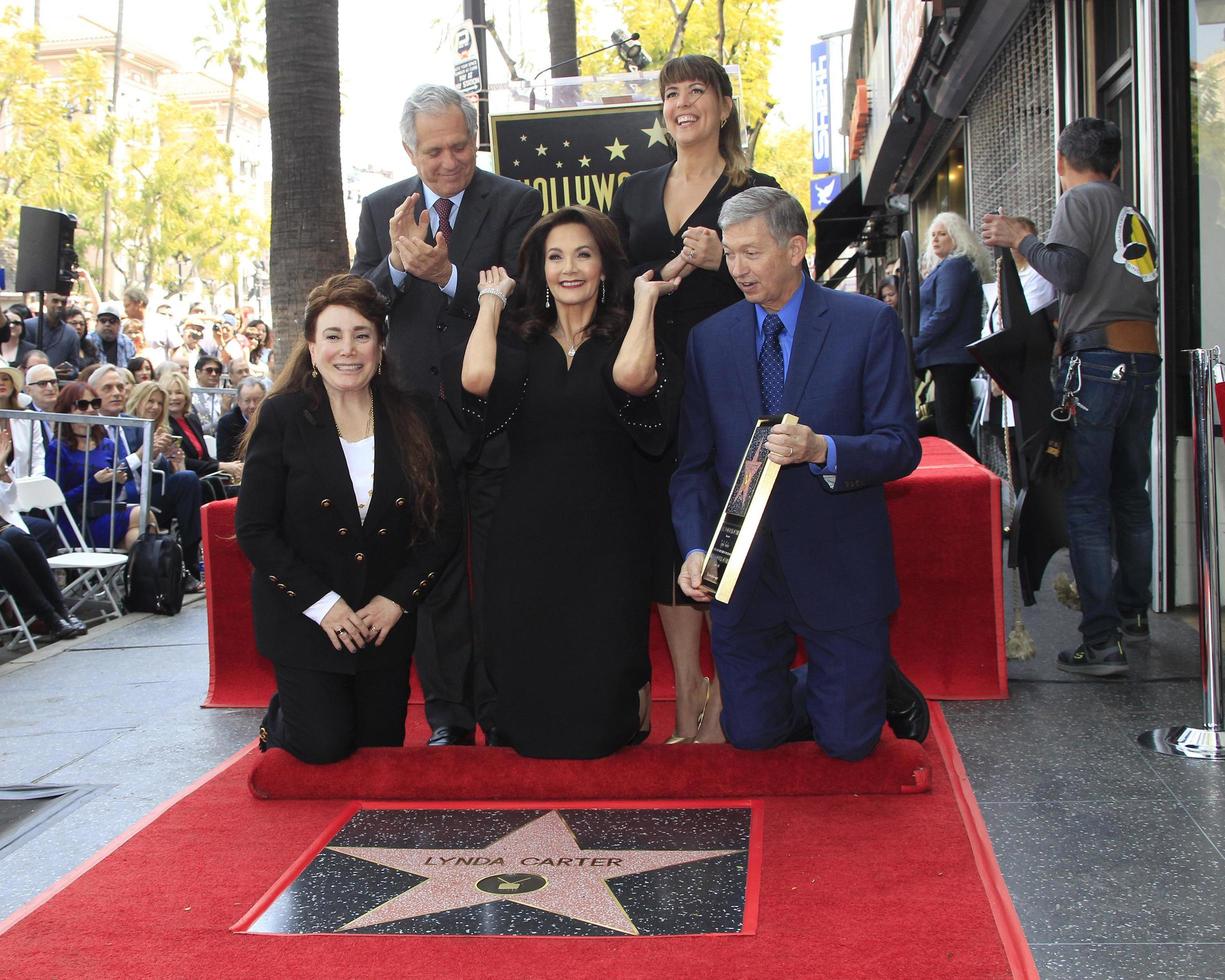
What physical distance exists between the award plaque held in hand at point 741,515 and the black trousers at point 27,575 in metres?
4.96

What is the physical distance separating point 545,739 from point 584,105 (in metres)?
4.68

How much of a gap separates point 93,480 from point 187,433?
5.70 feet

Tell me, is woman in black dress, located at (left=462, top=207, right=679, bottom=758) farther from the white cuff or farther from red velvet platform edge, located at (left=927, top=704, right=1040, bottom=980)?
A: red velvet platform edge, located at (left=927, top=704, right=1040, bottom=980)

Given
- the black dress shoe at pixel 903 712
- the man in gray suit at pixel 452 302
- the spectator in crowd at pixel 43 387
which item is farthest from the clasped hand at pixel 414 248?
the spectator in crowd at pixel 43 387

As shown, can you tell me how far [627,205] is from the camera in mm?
4578

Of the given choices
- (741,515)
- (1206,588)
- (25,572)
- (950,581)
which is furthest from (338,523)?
(25,572)

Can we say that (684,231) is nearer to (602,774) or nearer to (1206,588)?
(602,774)

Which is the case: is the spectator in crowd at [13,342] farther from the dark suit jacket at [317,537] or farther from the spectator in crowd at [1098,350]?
the spectator in crowd at [1098,350]

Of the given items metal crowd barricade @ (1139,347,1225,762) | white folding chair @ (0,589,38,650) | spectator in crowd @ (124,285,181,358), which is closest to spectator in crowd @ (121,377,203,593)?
white folding chair @ (0,589,38,650)

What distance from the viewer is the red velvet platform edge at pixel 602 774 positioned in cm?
406

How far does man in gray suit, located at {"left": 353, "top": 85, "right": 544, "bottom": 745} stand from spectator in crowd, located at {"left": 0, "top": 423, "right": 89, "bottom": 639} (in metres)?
3.60

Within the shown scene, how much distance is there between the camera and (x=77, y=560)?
788 centimetres

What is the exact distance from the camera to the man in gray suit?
4.54 metres

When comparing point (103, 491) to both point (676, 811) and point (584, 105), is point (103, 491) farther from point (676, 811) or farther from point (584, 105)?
point (676, 811)
